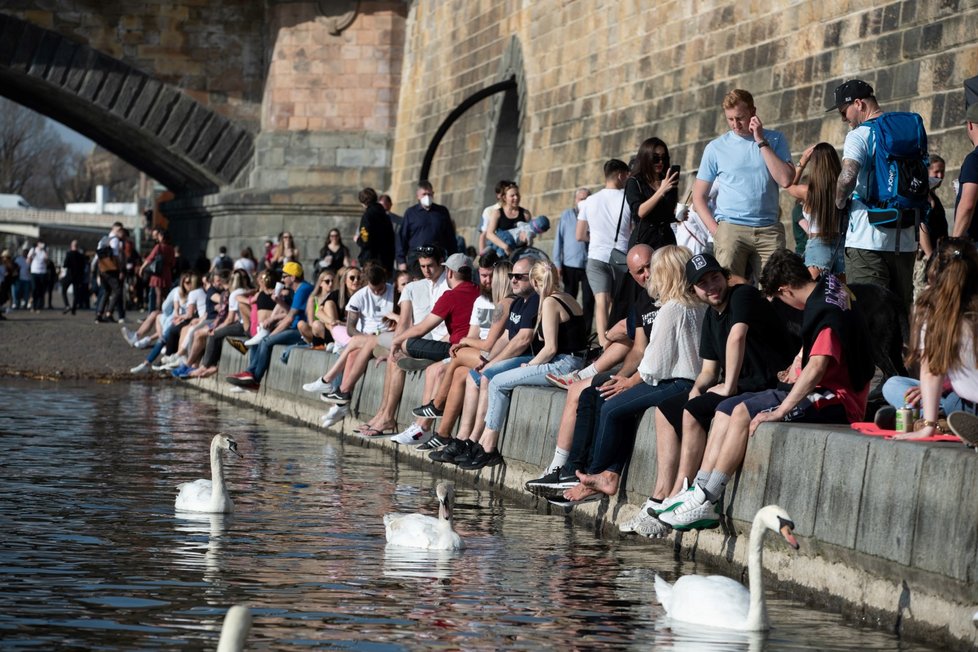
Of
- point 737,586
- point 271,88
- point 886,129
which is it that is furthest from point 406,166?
point 737,586

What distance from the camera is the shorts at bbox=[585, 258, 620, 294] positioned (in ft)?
43.0

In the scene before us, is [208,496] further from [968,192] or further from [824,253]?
[968,192]

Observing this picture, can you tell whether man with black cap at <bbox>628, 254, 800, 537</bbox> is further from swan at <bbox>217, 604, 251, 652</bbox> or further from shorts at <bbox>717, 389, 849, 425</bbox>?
swan at <bbox>217, 604, 251, 652</bbox>

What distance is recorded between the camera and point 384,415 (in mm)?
13875

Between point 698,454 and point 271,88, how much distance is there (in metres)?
23.9

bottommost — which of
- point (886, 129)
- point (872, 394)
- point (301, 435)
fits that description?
point (301, 435)

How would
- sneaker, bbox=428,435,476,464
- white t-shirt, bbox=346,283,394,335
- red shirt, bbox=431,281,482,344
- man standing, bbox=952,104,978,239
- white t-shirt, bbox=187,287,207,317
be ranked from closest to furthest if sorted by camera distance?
1. man standing, bbox=952,104,978,239
2. sneaker, bbox=428,435,476,464
3. red shirt, bbox=431,281,482,344
4. white t-shirt, bbox=346,283,394,335
5. white t-shirt, bbox=187,287,207,317

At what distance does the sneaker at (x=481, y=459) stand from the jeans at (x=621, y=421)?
178cm

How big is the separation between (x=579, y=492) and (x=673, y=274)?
1.26m

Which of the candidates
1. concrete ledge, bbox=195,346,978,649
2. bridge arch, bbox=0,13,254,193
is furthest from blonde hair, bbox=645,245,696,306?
bridge arch, bbox=0,13,254,193

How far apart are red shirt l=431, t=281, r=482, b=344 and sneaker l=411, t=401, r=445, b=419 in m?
0.92

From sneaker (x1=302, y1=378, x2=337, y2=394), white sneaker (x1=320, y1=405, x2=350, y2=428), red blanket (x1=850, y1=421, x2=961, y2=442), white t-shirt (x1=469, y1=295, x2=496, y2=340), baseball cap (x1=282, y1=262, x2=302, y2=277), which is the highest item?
baseball cap (x1=282, y1=262, x2=302, y2=277)

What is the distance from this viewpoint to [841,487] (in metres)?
7.39

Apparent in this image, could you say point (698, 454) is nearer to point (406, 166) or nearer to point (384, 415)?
point (384, 415)
